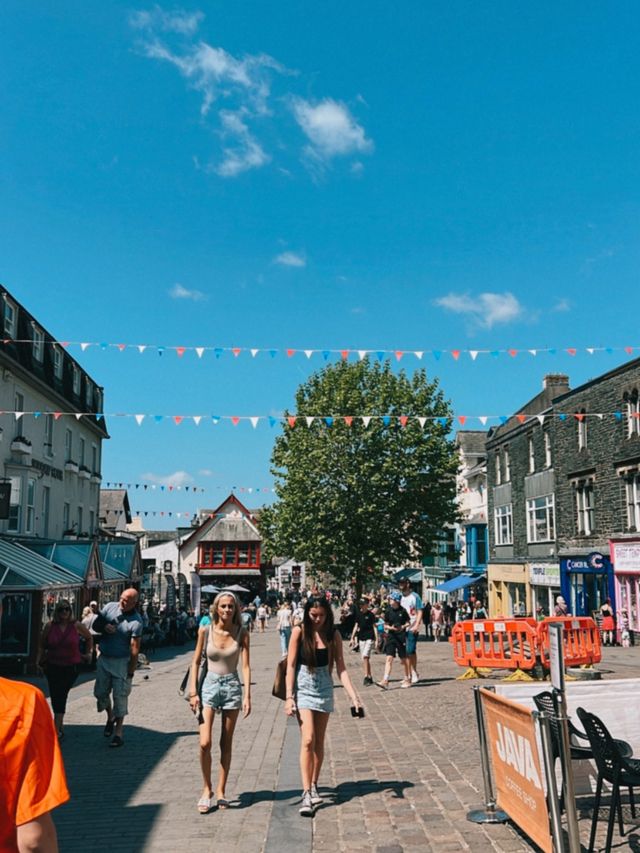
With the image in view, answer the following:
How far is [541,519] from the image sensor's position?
3388 centimetres

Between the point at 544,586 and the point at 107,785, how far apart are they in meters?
28.7

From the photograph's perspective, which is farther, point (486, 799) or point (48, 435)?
point (48, 435)

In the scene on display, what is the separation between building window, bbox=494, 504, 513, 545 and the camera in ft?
125

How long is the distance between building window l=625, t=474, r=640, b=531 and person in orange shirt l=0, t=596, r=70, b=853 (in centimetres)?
2605

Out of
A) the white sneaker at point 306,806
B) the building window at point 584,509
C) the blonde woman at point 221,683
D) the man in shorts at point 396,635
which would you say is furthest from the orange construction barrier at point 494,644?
the building window at point 584,509

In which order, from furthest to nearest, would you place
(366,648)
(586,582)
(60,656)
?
(586,582) < (366,648) < (60,656)

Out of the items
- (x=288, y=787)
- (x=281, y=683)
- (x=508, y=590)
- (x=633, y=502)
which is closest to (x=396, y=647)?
(x=288, y=787)

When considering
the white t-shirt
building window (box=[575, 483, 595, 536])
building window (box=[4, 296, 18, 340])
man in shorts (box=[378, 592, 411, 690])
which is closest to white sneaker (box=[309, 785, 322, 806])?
man in shorts (box=[378, 592, 411, 690])

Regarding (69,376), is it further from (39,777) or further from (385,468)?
(39,777)

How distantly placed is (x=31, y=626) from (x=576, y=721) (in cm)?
1474

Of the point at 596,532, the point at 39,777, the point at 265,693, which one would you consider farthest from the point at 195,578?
the point at 39,777

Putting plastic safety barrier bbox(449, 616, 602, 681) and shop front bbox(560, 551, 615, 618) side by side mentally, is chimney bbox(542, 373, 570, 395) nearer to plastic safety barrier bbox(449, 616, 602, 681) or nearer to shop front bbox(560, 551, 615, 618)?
shop front bbox(560, 551, 615, 618)

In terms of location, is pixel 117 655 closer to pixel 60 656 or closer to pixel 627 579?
pixel 60 656

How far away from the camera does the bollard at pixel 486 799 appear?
5.77 meters
